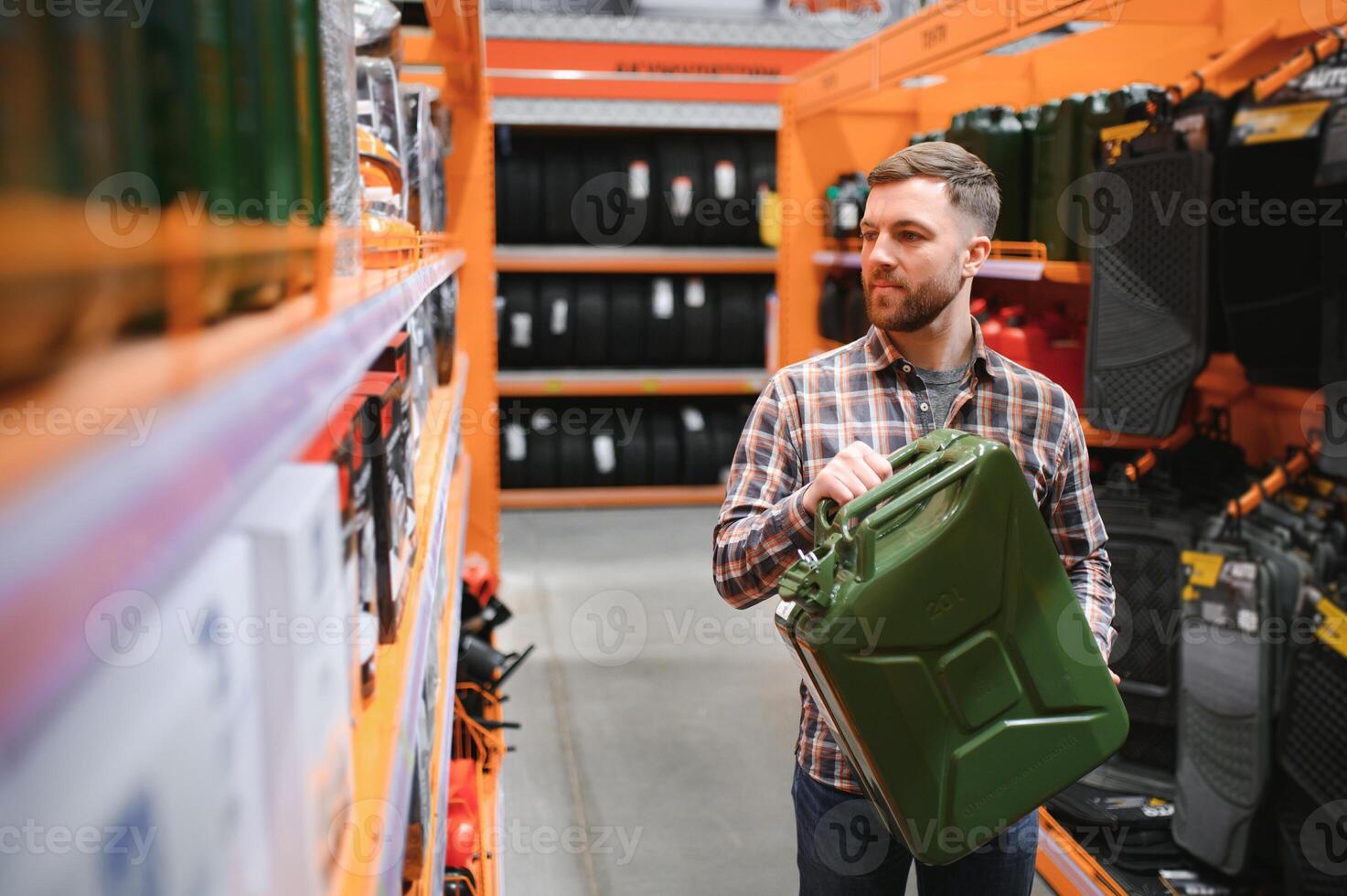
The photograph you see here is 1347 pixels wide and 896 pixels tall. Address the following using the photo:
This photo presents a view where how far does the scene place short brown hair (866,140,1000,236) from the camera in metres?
1.68

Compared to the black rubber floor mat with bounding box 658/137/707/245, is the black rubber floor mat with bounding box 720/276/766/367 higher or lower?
lower

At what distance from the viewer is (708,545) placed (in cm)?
574

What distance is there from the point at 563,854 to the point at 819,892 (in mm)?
1332

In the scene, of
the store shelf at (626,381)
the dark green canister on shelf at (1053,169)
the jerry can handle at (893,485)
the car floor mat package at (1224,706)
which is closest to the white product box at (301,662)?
the jerry can handle at (893,485)

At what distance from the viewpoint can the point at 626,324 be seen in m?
6.54

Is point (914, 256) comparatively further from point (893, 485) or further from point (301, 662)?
point (301, 662)

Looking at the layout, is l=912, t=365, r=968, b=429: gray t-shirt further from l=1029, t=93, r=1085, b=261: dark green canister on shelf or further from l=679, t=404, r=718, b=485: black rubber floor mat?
l=679, t=404, r=718, b=485: black rubber floor mat

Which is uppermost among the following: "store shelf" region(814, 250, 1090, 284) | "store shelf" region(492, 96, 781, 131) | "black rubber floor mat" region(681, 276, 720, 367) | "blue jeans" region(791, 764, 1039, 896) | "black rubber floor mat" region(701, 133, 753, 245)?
"store shelf" region(492, 96, 781, 131)

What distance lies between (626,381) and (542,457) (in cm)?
65

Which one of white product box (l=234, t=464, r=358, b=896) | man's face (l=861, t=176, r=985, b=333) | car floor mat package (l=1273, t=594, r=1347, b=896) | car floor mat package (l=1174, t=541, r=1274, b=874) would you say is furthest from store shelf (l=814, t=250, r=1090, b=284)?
white product box (l=234, t=464, r=358, b=896)

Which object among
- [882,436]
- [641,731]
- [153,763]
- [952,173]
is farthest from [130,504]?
[641,731]

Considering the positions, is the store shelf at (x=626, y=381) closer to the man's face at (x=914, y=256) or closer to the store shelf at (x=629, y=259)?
the store shelf at (x=629, y=259)

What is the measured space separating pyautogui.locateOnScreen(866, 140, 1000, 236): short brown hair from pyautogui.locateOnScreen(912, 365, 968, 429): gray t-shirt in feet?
0.74

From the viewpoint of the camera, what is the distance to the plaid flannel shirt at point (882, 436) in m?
1.65
